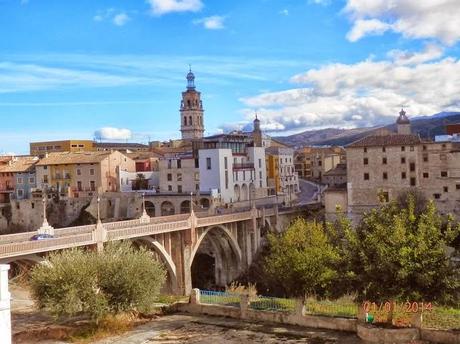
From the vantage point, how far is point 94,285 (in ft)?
88.4

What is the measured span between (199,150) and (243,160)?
8.72 meters

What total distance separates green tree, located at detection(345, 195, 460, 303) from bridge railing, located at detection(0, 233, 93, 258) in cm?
1970

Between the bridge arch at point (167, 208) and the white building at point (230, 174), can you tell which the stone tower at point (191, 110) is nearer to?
the white building at point (230, 174)

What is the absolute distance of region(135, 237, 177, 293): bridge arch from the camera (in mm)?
47469

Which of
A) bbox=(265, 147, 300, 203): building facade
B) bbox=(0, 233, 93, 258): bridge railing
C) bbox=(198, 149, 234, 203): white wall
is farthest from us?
bbox=(265, 147, 300, 203): building facade

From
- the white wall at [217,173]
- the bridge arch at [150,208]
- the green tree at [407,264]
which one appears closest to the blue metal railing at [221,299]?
the green tree at [407,264]

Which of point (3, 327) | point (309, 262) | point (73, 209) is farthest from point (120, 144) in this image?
point (3, 327)

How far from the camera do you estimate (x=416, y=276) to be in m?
24.1

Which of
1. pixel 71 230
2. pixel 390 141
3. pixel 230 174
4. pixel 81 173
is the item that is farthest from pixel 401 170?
pixel 81 173

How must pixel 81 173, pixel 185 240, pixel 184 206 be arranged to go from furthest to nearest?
pixel 81 173 → pixel 184 206 → pixel 185 240

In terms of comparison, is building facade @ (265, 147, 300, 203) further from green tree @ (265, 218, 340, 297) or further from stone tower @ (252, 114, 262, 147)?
green tree @ (265, 218, 340, 297)

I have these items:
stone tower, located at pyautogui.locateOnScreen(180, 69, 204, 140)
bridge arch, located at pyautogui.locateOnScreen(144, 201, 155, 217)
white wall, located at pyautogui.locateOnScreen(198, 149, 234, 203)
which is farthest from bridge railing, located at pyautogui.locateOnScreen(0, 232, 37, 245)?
stone tower, located at pyautogui.locateOnScreen(180, 69, 204, 140)

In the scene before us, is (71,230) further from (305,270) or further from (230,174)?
(230,174)

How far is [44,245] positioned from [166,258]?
15.4 metres
